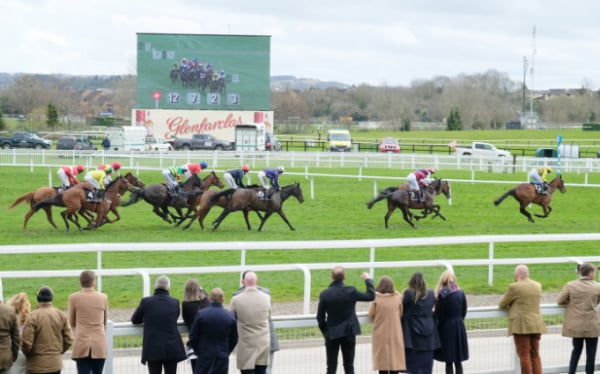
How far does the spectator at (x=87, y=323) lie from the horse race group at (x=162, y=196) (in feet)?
42.4

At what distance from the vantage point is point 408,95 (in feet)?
402

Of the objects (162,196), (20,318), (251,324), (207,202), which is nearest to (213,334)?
(251,324)

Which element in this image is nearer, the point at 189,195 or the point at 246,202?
the point at 246,202

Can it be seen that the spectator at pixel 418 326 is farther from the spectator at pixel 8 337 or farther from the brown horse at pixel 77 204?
the brown horse at pixel 77 204

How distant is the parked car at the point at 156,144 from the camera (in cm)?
4975

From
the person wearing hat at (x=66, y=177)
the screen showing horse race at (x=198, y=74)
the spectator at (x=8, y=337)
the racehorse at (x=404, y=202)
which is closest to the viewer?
the spectator at (x=8, y=337)

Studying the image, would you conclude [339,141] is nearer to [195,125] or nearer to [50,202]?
[195,125]

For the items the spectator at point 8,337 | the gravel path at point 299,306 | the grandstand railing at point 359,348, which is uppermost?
the spectator at point 8,337

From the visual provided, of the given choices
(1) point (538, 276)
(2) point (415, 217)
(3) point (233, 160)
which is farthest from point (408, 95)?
(1) point (538, 276)

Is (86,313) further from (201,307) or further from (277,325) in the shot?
(277,325)

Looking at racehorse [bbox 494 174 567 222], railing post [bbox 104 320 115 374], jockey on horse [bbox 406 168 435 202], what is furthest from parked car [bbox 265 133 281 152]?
railing post [bbox 104 320 115 374]

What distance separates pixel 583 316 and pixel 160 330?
354cm

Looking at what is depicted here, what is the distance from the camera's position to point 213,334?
296 inches

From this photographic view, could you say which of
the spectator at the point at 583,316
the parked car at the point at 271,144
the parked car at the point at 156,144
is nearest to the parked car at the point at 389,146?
the parked car at the point at 271,144
